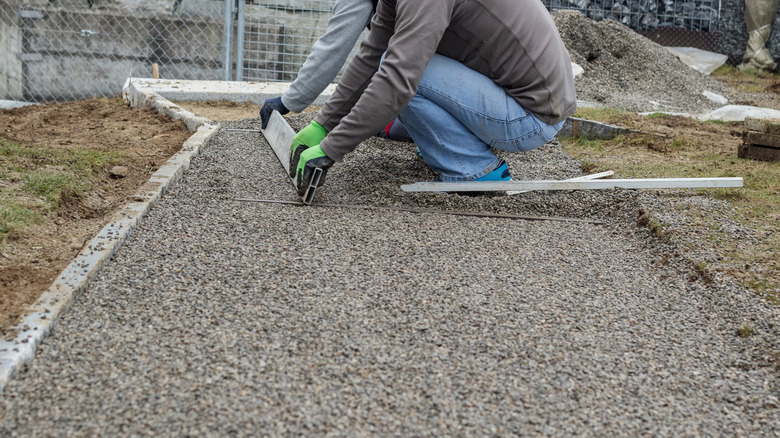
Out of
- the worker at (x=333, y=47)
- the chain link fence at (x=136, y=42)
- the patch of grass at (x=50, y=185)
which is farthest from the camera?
the chain link fence at (x=136, y=42)

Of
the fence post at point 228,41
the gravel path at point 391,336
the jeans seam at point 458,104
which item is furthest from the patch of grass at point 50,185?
the fence post at point 228,41

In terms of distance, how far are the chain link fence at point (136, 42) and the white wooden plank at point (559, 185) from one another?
3842 millimetres

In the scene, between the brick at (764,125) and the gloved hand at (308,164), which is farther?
the brick at (764,125)

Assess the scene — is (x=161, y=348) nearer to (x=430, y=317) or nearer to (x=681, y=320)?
(x=430, y=317)

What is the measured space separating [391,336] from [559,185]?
156 cm

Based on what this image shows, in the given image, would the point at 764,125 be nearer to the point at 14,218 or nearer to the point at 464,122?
the point at 464,122

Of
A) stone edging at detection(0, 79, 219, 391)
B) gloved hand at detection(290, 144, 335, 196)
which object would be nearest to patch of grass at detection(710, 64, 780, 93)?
gloved hand at detection(290, 144, 335, 196)

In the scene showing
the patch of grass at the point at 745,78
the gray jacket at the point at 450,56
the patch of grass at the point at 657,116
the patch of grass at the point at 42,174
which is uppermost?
the gray jacket at the point at 450,56

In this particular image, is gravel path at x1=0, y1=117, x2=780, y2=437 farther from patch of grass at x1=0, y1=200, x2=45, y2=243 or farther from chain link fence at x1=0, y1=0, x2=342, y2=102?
chain link fence at x1=0, y1=0, x2=342, y2=102

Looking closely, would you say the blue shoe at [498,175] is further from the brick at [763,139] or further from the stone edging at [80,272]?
the brick at [763,139]

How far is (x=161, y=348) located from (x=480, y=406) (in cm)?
74

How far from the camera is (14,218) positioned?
8.01ft

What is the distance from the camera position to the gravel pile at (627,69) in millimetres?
6988

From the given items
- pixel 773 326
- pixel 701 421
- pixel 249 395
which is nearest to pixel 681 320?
pixel 773 326
